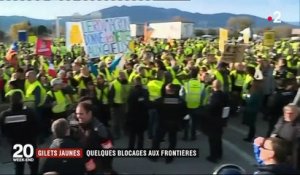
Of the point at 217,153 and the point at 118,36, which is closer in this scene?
the point at 217,153

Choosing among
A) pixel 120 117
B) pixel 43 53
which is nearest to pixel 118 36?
pixel 43 53

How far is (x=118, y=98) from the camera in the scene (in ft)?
31.7

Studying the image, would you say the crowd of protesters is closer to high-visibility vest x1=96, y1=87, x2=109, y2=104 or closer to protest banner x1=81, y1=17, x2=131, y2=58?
high-visibility vest x1=96, y1=87, x2=109, y2=104

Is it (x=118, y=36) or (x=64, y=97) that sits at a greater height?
(x=118, y=36)

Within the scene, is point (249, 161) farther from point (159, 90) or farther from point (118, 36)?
point (118, 36)

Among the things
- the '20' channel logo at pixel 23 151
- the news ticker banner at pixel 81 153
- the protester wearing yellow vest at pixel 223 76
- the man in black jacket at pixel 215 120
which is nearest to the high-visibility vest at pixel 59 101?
the news ticker banner at pixel 81 153

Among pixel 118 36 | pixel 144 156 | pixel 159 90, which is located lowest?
pixel 144 156

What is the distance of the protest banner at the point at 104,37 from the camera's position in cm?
1306

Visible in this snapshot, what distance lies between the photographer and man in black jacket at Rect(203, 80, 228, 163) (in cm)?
820

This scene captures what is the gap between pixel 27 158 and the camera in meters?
→ 7.05

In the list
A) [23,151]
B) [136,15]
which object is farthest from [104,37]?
[136,15]

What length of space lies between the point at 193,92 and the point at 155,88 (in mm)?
793

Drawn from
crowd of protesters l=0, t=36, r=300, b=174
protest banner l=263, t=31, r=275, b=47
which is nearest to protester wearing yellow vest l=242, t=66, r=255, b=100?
crowd of protesters l=0, t=36, r=300, b=174

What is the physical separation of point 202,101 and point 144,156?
1.74 m
